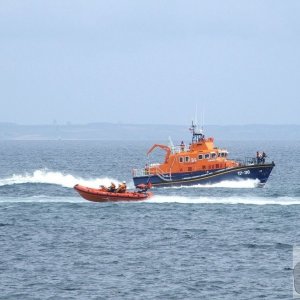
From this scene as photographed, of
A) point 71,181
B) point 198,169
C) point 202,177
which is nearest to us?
point 202,177

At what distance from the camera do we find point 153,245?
5781 cm

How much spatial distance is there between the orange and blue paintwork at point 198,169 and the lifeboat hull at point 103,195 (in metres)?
14.5

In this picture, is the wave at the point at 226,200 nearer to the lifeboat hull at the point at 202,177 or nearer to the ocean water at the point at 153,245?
the ocean water at the point at 153,245

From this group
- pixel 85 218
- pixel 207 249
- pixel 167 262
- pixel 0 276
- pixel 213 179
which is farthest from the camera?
pixel 213 179

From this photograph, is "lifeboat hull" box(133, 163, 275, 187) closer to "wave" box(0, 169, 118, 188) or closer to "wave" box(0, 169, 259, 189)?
"wave" box(0, 169, 259, 189)

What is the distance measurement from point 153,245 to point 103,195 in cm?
2020

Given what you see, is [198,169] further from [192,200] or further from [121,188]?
[121,188]

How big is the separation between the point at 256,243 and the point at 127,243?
27.6 ft

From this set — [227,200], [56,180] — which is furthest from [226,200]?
[56,180]

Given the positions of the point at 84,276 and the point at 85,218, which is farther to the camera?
the point at 85,218

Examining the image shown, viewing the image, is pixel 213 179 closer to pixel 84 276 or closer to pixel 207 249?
pixel 207 249

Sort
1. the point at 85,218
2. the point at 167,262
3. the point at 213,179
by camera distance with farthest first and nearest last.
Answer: the point at 213,179
the point at 85,218
the point at 167,262

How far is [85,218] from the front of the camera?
230 ft

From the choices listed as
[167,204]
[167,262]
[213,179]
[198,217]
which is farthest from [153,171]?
[167,262]
